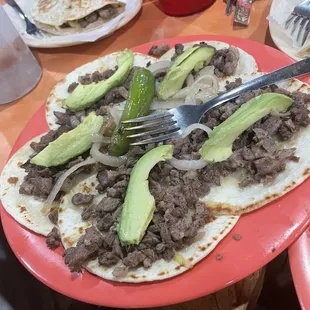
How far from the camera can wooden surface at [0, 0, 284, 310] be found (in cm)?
332

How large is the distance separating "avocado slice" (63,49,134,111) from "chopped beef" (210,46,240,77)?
1.77ft

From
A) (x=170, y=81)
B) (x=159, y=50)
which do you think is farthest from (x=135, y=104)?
(x=159, y=50)

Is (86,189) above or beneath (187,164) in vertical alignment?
beneath

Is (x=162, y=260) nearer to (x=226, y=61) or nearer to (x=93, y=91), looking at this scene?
(x=93, y=91)

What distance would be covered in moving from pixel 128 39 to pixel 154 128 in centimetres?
158

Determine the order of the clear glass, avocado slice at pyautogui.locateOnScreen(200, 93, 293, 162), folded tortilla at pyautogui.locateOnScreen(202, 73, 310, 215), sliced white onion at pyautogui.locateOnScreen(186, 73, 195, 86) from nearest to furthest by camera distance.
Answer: folded tortilla at pyautogui.locateOnScreen(202, 73, 310, 215)
avocado slice at pyautogui.locateOnScreen(200, 93, 293, 162)
sliced white onion at pyautogui.locateOnScreen(186, 73, 195, 86)
the clear glass

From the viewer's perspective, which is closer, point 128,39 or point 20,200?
point 20,200

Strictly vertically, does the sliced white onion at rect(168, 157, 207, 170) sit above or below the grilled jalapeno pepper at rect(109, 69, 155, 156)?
below

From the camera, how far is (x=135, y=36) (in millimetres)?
3699

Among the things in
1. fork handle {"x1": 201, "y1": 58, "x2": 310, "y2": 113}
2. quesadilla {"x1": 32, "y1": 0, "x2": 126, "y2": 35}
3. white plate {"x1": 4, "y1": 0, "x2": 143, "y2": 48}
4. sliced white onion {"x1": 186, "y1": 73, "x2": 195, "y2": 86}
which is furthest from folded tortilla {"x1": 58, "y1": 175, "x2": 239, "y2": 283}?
quesadilla {"x1": 32, "y1": 0, "x2": 126, "y2": 35}

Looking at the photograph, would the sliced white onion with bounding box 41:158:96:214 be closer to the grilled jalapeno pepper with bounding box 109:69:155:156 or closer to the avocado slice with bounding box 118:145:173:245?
the grilled jalapeno pepper with bounding box 109:69:155:156

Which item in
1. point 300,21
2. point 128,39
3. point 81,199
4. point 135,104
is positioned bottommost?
point 128,39

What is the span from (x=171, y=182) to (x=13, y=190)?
35.6 inches

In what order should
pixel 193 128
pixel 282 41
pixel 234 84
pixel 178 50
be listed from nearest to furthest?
pixel 193 128, pixel 234 84, pixel 178 50, pixel 282 41
